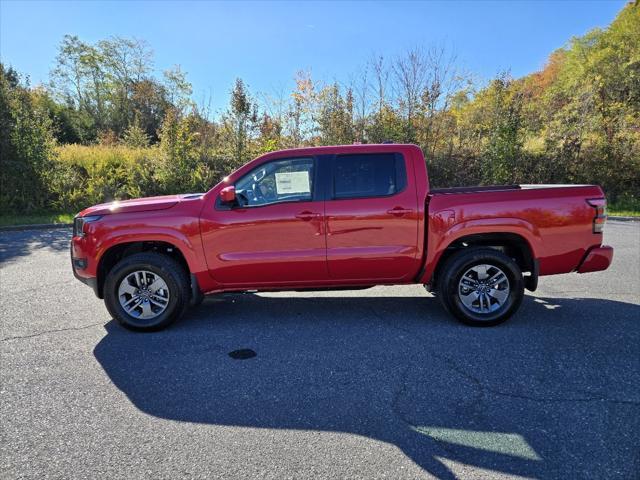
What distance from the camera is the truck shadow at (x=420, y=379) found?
2.68 m

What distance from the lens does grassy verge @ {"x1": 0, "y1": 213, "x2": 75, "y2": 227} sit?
510 inches

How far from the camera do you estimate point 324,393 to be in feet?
10.8

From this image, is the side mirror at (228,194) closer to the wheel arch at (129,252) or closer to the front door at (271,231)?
the front door at (271,231)

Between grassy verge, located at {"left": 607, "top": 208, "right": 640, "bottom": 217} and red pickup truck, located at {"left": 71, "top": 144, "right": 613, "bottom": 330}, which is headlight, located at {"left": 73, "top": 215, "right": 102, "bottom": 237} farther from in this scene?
grassy verge, located at {"left": 607, "top": 208, "right": 640, "bottom": 217}

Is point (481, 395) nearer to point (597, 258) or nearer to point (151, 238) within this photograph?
point (597, 258)

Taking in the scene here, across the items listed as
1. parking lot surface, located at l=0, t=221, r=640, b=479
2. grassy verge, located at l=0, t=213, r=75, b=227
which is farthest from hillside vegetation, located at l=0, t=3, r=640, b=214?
→ parking lot surface, located at l=0, t=221, r=640, b=479

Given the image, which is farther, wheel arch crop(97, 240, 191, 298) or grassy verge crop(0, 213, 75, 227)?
grassy verge crop(0, 213, 75, 227)

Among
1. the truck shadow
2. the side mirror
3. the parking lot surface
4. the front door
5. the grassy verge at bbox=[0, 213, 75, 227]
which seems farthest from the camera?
the grassy verge at bbox=[0, 213, 75, 227]

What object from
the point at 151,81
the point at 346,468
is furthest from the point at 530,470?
the point at 151,81

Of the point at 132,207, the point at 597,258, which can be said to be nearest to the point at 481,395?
the point at 597,258

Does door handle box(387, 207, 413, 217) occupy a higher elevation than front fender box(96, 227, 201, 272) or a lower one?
higher

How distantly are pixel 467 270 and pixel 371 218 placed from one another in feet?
3.75

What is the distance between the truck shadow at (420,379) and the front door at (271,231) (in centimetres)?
61

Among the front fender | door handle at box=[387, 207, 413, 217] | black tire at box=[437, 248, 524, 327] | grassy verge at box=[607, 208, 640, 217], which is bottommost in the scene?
grassy verge at box=[607, 208, 640, 217]
